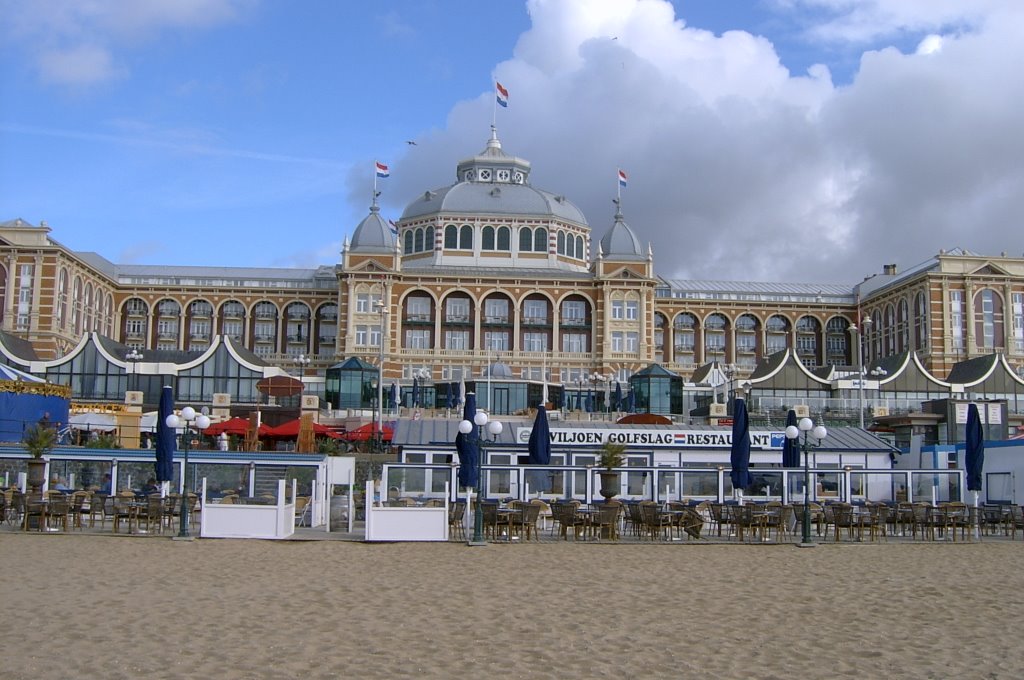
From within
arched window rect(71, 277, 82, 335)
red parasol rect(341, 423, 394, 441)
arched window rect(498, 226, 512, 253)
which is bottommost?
red parasol rect(341, 423, 394, 441)

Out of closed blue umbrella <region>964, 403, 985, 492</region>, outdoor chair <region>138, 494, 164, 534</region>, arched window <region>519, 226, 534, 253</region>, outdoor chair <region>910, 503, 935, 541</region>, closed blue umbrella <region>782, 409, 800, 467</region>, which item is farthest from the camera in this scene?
arched window <region>519, 226, 534, 253</region>

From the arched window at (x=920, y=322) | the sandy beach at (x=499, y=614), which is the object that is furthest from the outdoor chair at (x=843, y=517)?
the arched window at (x=920, y=322)

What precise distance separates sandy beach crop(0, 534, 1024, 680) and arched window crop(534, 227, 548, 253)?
64.8 meters

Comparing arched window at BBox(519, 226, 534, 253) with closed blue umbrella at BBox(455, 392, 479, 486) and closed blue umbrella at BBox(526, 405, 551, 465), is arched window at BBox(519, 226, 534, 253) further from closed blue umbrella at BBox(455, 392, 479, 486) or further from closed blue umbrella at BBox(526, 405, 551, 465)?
closed blue umbrella at BBox(455, 392, 479, 486)

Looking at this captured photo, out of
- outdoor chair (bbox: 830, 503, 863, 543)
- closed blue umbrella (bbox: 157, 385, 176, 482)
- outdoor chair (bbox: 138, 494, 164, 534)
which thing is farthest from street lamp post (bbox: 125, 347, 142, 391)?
outdoor chair (bbox: 830, 503, 863, 543)

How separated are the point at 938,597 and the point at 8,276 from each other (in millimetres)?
73322

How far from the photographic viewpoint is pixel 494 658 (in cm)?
1119

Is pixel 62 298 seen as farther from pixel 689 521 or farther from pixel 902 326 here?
pixel 689 521

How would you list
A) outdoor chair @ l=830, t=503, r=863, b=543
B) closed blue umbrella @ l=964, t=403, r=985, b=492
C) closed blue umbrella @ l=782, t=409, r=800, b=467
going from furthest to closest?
closed blue umbrella @ l=782, t=409, r=800, b=467 → closed blue umbrella @ l=964, t=403, r=985, b=492 → outdoor chair @ l=830, t=503, r=863, b=543

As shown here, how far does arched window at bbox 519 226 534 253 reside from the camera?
277 feet

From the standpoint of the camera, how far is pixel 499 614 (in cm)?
1366

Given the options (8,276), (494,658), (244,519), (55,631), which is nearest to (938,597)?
(494,658)

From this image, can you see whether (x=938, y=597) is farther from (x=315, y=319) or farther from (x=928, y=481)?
(x=315, y=319)

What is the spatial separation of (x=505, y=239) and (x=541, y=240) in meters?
2.78
